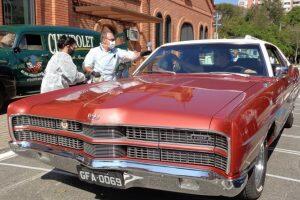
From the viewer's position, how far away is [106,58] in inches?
258

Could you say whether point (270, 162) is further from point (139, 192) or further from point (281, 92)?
point (139, 192)

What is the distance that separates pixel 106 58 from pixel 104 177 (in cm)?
316

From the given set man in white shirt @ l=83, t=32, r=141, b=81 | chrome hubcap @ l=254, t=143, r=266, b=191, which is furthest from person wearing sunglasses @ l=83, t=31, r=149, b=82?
chrome hubcap @ l=254, t=143, r=266, b=191

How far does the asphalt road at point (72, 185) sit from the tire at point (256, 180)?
0.70 feet

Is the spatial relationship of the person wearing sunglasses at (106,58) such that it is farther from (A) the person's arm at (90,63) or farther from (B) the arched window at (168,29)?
(B) the arched window at (168,29)

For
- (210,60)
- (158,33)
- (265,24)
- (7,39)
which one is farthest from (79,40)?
(265,24)

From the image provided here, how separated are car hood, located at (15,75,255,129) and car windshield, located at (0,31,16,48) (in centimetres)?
599

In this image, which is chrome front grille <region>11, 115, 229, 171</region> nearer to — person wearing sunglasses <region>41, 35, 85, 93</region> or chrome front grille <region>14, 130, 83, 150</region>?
chrome front grille <region>14, 130, 83, 150</region>

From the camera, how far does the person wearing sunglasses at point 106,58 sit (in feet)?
21.4

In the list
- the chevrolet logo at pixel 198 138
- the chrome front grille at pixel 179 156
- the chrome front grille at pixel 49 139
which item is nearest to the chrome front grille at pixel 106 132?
the chrome front grille at pixel 179 156

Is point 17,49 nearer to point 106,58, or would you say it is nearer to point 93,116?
point 106,58

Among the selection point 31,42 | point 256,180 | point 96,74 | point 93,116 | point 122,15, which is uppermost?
point 122,15

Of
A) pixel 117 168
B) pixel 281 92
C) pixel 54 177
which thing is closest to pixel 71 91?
pixel 54 177

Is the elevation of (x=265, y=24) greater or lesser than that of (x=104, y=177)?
greater
